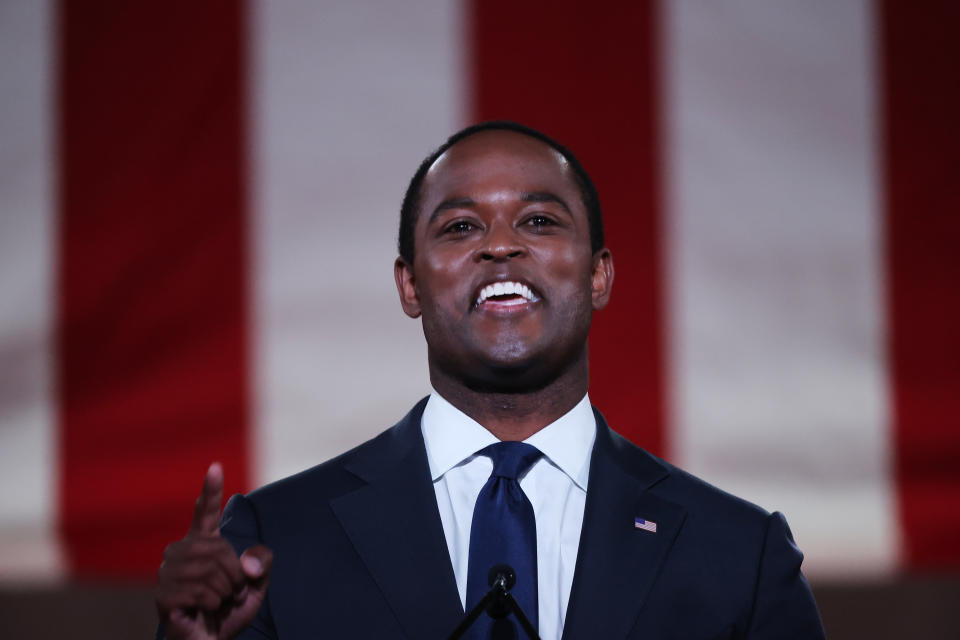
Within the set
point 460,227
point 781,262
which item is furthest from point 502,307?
point 781,262

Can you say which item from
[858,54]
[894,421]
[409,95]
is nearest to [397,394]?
[409,95]

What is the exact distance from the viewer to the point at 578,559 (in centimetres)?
115

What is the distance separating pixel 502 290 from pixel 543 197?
16 cm

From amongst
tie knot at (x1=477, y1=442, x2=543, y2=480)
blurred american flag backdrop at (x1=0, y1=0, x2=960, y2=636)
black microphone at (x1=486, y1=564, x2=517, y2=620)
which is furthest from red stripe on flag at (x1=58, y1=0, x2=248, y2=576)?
black microphone at (x1=486, y1=564, x2=517, y2=620)

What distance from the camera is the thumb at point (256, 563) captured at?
929 mm

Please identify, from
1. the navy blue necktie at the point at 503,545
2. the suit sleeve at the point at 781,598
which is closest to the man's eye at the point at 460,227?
the navy blue necktie at the point at 503,545

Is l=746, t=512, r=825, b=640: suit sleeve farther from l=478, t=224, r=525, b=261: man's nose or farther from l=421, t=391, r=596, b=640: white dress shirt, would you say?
l=478, t=224, r=525, b=261: man's nose

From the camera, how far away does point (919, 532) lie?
215 centimetres

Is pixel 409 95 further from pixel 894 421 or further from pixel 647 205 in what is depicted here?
pixel 894 421

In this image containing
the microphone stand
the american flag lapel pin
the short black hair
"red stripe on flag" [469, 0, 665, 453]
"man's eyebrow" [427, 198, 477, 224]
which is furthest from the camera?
"red stripe on flag" [469, 0, 665, 453]

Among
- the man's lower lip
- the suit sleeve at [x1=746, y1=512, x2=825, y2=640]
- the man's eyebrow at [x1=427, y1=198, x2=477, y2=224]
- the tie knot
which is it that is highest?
the man's eyebrow at [x1=427, y1=198, x2=477, y2=224]

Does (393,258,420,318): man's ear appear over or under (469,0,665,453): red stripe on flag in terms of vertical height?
under

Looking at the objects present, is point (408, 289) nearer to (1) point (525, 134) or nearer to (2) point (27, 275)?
(1) point (525, 134)

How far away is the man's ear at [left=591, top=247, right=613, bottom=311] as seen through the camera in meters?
1.45
